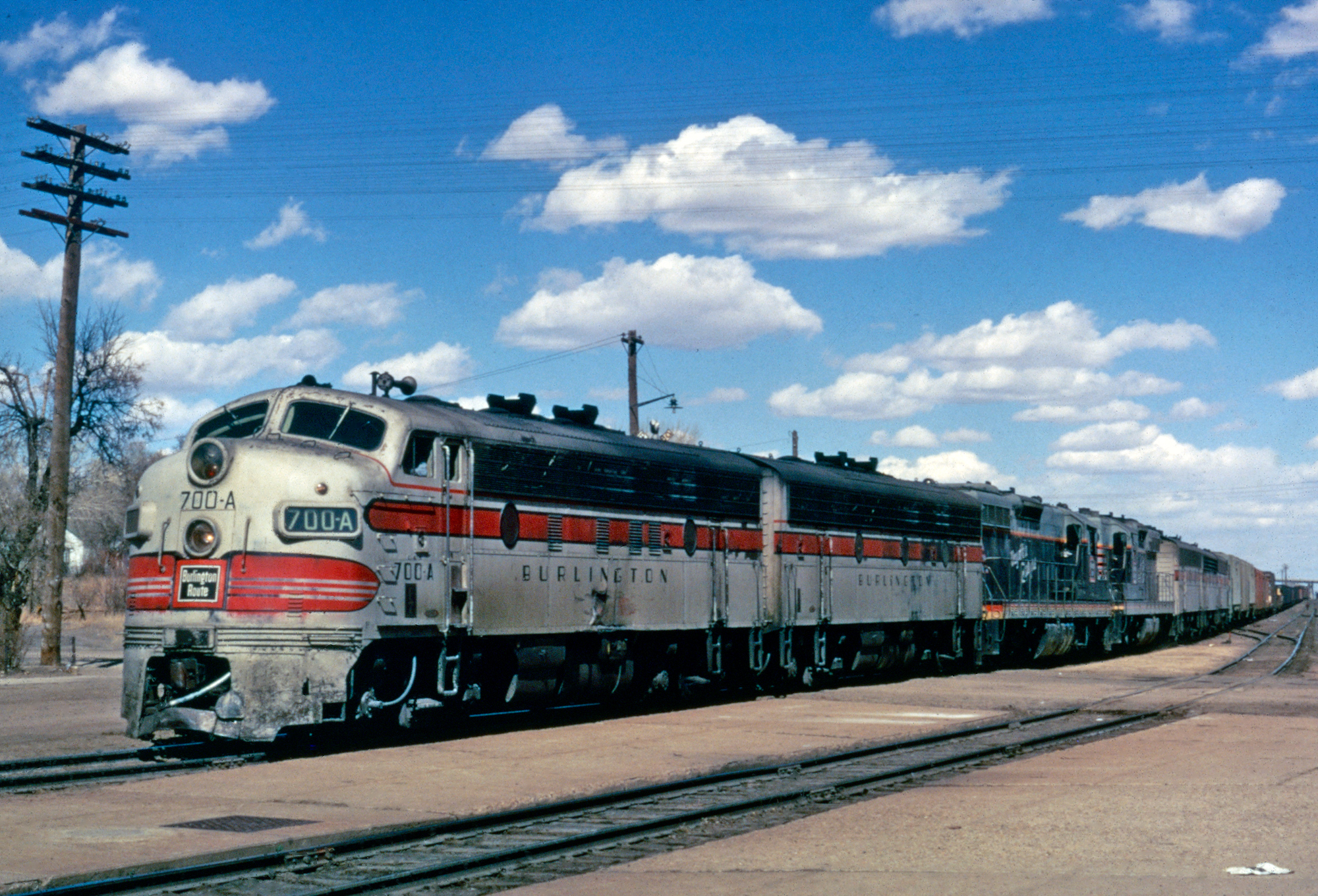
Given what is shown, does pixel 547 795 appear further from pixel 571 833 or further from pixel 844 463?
pixel 844 463

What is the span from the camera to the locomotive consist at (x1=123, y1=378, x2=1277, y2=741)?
1380 cm

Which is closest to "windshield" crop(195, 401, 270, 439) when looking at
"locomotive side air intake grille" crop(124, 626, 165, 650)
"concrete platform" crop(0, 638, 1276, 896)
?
"locomotive side air intake grille" crop(124, 626, 165, 650)

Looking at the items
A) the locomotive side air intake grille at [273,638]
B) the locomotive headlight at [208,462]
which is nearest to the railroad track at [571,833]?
the locomotive side air intake grille at [273,638]

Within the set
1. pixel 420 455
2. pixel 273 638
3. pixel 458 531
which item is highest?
pixel 420 455

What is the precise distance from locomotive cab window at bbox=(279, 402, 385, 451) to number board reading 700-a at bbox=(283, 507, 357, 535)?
0.96 metres

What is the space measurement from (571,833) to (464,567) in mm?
5920

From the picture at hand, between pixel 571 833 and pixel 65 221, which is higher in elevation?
pixel 65 221

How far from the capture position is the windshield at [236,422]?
49.8 ft

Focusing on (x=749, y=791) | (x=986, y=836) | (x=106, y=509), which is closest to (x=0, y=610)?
(x=749, y=791)

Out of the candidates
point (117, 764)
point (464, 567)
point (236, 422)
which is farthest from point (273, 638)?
point (236, 422)

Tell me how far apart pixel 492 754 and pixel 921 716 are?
731 centimetres

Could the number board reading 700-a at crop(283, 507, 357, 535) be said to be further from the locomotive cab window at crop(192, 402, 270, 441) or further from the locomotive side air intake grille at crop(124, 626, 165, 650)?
the locomotive side air intake grille at crop(124, 626, 165, 650)

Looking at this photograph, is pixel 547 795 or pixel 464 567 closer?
pixel 547 795

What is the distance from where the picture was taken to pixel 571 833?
9977 mm
